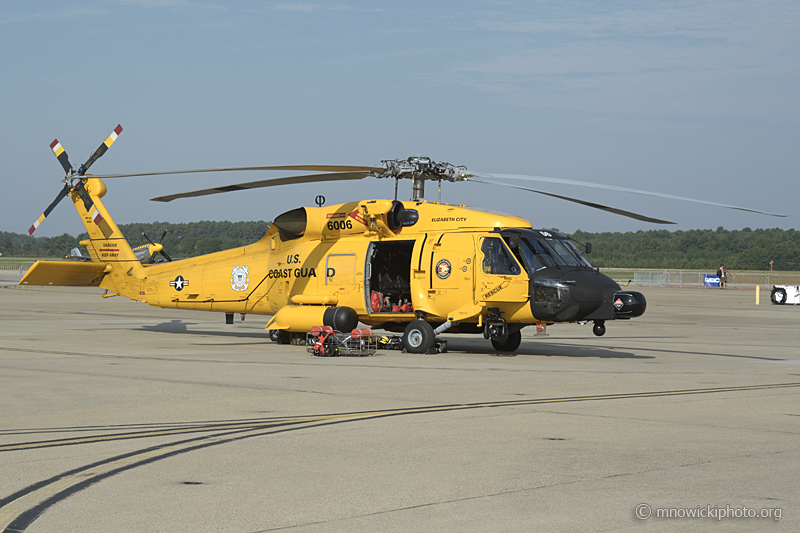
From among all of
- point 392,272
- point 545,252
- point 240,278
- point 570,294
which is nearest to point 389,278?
point 392,272

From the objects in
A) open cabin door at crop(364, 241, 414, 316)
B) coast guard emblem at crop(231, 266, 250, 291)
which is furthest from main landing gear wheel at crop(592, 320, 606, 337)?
coast guard emblem at crop(231, 266, 250, 291)

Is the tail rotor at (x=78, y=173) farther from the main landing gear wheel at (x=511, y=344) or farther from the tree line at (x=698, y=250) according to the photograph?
the tree line at (x=698, y=250)

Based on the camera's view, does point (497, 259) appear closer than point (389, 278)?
Yes

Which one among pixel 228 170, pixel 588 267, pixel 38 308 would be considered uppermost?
pixel 228 170

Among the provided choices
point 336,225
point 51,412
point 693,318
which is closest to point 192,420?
point 51,412

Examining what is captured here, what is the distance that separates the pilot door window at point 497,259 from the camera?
17.3 meters

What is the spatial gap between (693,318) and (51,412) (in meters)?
28.2

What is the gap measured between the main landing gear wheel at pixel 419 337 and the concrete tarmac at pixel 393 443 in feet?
3.01

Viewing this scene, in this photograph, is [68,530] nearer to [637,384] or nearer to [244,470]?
[244,470]

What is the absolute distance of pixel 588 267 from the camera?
17.4 metres

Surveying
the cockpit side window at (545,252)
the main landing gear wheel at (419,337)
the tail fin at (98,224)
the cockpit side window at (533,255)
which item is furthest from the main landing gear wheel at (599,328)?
the tail fin at (98,224)

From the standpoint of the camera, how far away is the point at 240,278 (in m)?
21.4

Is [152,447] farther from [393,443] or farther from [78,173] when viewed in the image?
[78,173]

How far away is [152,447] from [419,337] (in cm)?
1068
